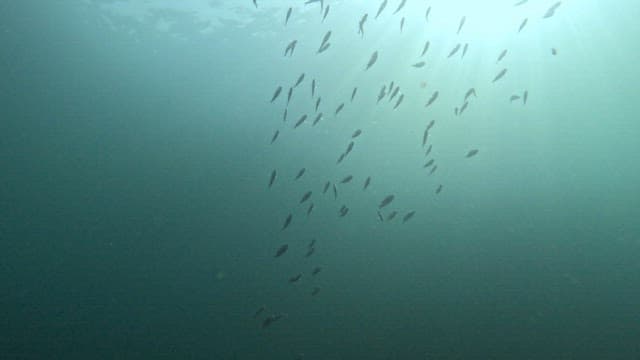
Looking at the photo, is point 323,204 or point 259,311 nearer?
point 259,311

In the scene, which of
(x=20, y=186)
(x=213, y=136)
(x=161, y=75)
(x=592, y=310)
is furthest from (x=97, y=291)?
(x=592, y=310)

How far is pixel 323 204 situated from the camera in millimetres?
22766

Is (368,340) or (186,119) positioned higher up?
(186,119)

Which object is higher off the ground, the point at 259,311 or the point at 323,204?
the point at 323,204

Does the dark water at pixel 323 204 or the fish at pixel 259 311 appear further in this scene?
the fish at pixel 259 311

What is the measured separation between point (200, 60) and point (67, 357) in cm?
1171

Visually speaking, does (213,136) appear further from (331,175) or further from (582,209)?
(582,209)

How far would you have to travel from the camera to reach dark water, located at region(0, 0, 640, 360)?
18.6 meters

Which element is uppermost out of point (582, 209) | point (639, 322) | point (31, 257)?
point (31, 257)

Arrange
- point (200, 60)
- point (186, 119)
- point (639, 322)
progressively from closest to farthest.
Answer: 1. point (200, 60)
2. point (186, 119)
3. point (639, 322)

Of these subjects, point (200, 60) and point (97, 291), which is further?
point (97, 291)

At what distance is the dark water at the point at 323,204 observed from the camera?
1859 centimetres

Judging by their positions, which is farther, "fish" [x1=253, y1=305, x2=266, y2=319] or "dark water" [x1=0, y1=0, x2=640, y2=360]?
"fish" [x1=253, y1=305, x2=266, y2=319]

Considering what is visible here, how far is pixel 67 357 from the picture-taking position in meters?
21.6
